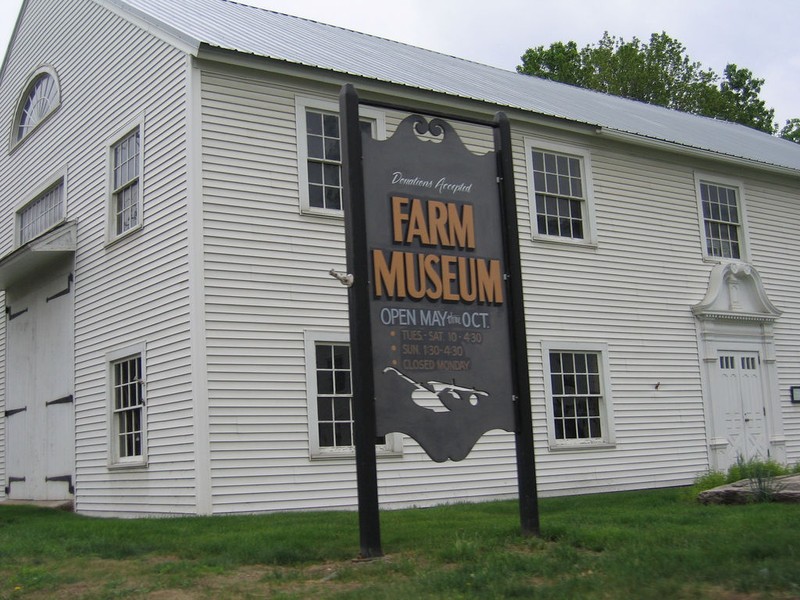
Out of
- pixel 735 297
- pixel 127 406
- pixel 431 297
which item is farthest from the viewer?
pixel 735 297

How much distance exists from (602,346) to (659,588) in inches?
427

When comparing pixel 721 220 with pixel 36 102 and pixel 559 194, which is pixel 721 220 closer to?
pixel 559 194

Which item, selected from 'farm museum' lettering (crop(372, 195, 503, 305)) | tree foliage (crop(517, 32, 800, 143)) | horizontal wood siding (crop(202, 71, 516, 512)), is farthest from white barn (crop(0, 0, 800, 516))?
tree foliage (crop(517, 32, 800, 143))

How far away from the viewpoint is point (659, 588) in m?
6.30

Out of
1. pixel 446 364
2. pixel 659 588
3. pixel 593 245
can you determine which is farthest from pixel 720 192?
pixel 659 588

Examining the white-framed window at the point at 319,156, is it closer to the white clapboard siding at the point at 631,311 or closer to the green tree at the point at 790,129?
the white clapboard siding at the point at 631,311

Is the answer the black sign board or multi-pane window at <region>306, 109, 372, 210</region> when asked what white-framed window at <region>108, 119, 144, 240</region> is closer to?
multi-pane window at <region>306, 109, 372, 210</region>

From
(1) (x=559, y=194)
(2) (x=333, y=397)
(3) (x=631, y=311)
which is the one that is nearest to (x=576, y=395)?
(3) (x=631, y=311)

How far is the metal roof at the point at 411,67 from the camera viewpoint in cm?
1473

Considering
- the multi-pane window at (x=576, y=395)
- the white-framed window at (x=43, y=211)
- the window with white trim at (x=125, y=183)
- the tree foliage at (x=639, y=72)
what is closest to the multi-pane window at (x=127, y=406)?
the window with white trim at (x=125, y=183)

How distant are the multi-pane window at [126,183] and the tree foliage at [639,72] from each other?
97.0ft

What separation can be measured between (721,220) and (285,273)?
9972 mm

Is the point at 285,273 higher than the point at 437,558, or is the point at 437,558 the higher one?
the point at 285,273

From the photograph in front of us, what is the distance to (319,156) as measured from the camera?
14352mm
